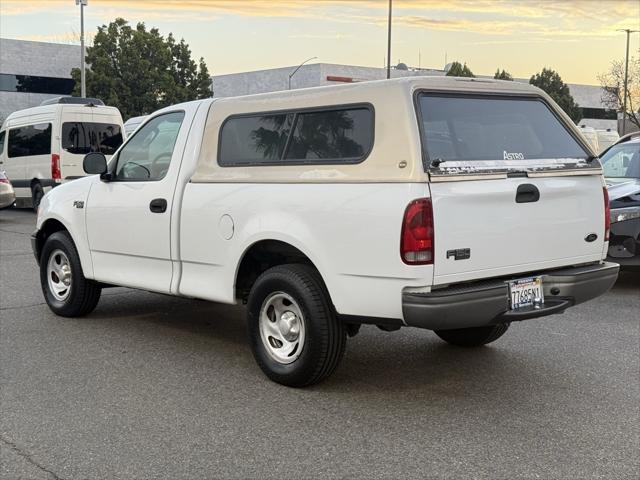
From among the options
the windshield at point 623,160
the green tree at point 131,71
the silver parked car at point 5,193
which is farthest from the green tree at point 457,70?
the windshield at point 623,160

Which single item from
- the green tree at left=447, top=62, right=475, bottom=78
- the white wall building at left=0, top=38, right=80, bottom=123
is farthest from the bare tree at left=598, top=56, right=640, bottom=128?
the white wall building at left=0, top=38, right=80, bottom=123

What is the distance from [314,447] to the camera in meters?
3.99

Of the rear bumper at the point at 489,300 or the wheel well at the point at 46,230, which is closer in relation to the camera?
the rear bumper at the point at 489,300

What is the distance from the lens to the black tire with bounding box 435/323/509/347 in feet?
19.1

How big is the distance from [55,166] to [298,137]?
14310 millimetres

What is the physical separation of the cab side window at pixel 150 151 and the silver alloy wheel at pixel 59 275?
1.18 meters

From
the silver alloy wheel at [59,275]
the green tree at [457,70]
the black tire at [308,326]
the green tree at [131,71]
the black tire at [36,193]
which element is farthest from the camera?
the green tree at [457,70]

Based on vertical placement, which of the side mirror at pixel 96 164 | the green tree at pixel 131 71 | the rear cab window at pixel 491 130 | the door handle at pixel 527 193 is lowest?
the door handle at pixel 527 193

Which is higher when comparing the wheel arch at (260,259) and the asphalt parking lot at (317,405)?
the wheel arch at (260,259)

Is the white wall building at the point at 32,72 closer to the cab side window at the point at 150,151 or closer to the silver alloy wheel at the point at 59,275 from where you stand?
the silver alloy wheel at the point at 59,275

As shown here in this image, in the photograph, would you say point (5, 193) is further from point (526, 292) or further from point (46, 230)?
point (526, 292)

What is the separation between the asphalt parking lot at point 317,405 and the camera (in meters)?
3.81

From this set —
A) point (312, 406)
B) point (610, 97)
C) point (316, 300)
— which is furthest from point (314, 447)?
point (610, 97)

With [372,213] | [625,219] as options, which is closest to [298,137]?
[372,213]
